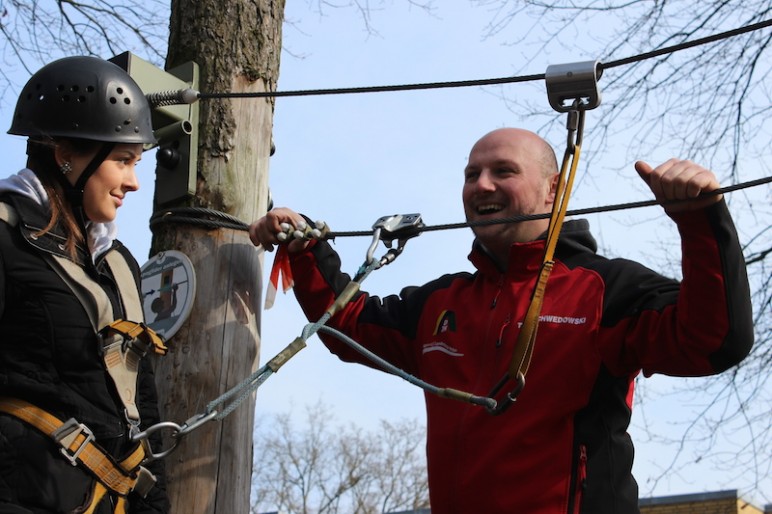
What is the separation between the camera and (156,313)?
397cm

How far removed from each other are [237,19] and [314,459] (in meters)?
28.9

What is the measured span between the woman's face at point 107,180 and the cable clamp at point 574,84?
4.40 ft

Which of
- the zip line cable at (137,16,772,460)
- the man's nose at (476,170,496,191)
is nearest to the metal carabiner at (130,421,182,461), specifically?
the zip line cable at (137,16,772,460)

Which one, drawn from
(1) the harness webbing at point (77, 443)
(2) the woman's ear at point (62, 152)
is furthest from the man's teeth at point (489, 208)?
(1) the harness webbing at point (77, 443)

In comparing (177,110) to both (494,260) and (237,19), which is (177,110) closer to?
(237,19)

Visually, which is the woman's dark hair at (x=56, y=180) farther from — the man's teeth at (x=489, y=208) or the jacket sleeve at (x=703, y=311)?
the jacket sleeve at (x=703, y=311)

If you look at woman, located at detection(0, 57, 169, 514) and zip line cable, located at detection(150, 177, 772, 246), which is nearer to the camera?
woman, located at detection(0, 57, 169, 514)

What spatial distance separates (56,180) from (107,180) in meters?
0.14

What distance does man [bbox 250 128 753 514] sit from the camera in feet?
11.3

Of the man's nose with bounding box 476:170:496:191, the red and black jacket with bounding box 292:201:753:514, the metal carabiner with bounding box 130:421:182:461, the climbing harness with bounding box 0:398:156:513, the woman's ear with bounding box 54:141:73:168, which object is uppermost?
the man's nose with bounding box 476:170:496:191

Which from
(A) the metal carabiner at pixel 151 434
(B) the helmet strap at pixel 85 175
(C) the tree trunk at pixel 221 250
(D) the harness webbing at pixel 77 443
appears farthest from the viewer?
(C) the tree trunk at pixel 221 250

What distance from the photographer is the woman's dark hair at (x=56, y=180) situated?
123 inches

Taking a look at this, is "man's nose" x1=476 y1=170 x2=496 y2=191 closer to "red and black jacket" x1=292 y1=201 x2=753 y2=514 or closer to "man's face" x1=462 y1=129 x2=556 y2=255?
"man's face" x1=462 y1=129 x2=556 y2=255

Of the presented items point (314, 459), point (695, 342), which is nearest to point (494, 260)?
point (695, 342)
